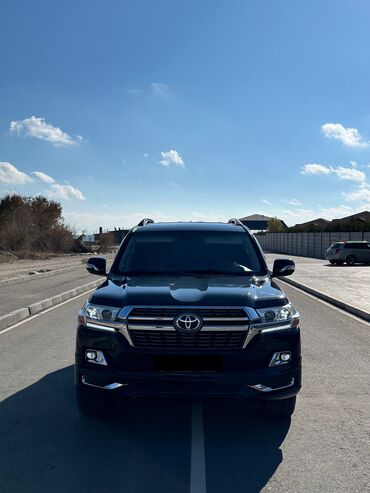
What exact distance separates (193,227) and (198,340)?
2.36 metres

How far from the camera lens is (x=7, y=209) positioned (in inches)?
1886

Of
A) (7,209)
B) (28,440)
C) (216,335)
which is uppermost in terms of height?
(7,209)

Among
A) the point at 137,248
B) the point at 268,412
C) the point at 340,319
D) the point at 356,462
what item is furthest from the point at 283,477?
the point at 340,319

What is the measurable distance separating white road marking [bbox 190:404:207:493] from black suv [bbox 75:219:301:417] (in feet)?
1.45

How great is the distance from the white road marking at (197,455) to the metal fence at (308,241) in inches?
1425

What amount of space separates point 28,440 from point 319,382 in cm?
334

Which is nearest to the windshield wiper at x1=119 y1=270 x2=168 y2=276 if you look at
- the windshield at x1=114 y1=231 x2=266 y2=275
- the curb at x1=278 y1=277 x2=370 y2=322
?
the windshield at x1=114 y1=231 x2=266 y2=275

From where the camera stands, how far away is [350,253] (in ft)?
107

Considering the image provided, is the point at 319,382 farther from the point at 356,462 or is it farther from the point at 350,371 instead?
the point at 356,462

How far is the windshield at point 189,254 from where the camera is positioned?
5430 mm

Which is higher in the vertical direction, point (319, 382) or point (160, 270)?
point (160, 270)

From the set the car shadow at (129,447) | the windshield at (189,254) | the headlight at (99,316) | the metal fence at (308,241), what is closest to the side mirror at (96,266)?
the windshield at (189,254)

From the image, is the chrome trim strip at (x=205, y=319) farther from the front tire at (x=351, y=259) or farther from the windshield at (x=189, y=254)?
the front tire at (x=351, y=259)

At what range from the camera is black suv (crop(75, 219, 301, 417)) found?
396 centimetres
